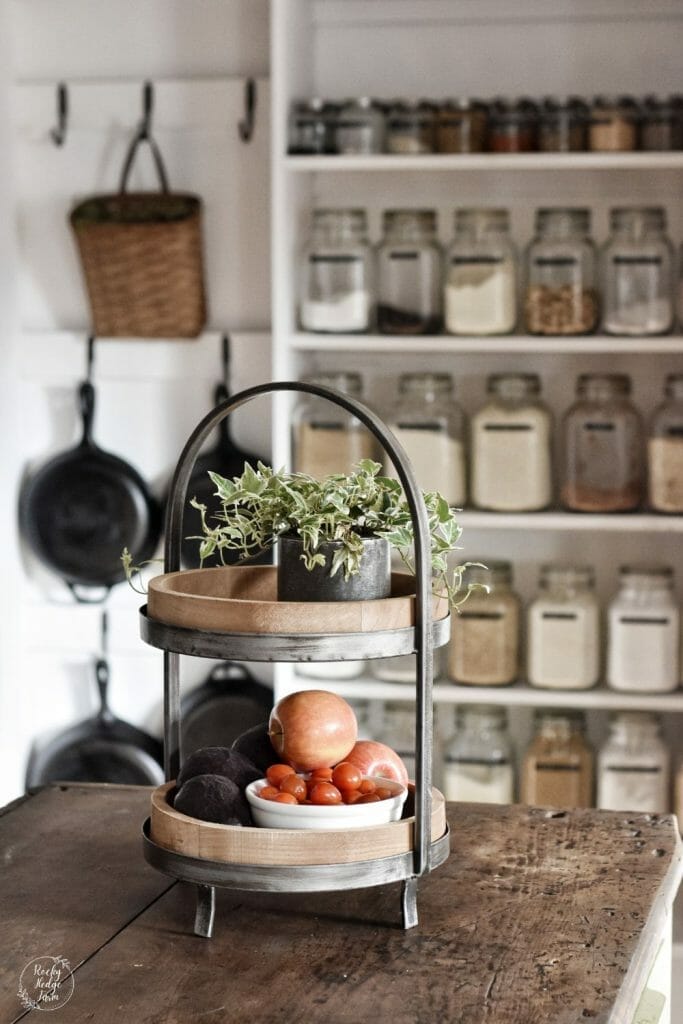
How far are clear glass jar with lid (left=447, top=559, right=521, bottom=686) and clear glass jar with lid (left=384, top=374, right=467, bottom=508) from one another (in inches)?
7.8

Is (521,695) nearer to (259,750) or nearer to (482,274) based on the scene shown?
(482,274)

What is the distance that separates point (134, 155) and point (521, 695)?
1.46m

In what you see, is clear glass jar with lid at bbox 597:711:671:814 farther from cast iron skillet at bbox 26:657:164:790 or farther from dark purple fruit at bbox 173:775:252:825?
dark purple fruit at bbox 173:775:252:825

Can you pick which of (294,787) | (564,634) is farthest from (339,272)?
(294,787)

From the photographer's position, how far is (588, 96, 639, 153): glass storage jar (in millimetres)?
2627

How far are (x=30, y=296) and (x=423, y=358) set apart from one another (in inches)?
36.3

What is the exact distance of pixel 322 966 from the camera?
1.15m

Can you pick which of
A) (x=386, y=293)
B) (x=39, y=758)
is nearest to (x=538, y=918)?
(x=386, y=293)

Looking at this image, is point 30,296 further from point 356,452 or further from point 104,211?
point 356,452

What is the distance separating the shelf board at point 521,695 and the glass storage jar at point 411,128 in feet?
3.57

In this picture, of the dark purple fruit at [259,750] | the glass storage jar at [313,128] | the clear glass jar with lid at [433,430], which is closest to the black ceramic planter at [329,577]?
the dark purple fruit at [259,750]

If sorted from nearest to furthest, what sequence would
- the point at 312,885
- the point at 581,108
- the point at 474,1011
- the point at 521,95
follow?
the point at 474,1011
the point at 312,885
the point at 581,108
the point at 521,95

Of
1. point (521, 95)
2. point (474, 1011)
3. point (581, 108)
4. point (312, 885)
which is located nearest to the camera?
point (474, 1011)

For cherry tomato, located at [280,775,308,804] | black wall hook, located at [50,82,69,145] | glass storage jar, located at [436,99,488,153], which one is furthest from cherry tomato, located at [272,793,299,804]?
black wall hook, located at [50,82,69,145]
